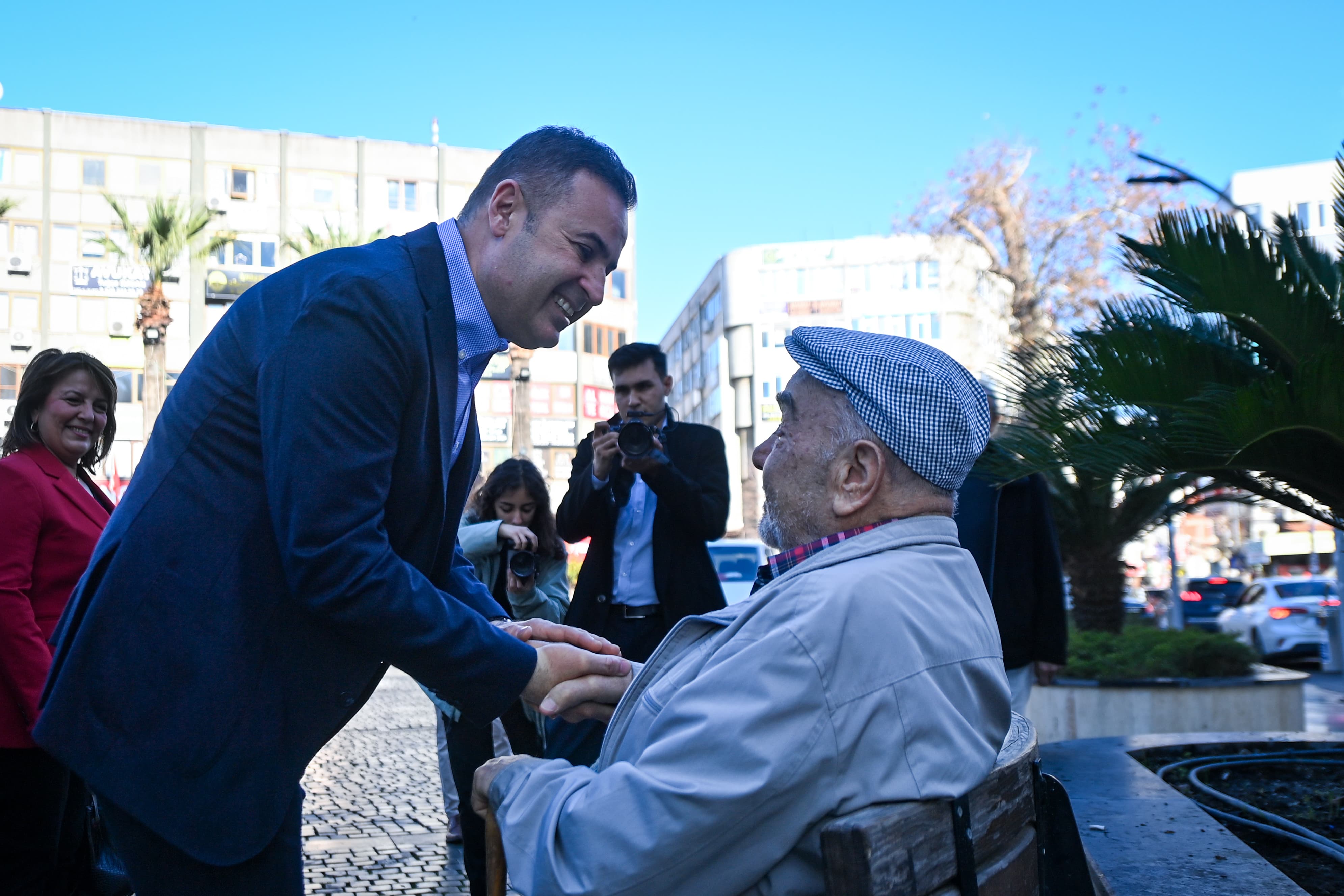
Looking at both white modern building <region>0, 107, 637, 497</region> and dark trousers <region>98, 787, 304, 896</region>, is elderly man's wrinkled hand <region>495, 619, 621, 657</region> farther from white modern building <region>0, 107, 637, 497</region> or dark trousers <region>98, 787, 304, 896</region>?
white modern building <region>0, 107, 637, 497</region>

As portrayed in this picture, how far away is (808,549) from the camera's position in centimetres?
208

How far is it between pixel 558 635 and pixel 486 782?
0.56 meters

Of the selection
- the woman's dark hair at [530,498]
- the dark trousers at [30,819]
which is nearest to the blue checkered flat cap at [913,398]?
the dark trousers at [30,819]

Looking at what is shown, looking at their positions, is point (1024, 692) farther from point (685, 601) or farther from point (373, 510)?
point (373, 510)

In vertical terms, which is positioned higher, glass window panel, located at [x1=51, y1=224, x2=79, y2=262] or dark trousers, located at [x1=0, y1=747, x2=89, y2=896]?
glass window panel, located at [x1=51, y1=224, x2=79, y2=262]

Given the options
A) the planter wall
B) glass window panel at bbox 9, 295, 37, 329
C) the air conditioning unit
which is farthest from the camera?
glass window panel at bbox 9, 295, 37, 329

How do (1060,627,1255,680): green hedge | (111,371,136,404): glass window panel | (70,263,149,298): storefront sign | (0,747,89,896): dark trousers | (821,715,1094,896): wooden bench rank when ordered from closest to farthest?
1. (821,715,1094,896): wooden bench
2. (0,747,89,896): dark trousers
3. (1060,627,1255,680): green hedge
4. (70,263,149,298): storefront sign
5. (111,371,136,404): glass window panel

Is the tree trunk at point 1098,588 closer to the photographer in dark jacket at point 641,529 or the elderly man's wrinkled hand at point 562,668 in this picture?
the photographer in dark jacket at point 641,529

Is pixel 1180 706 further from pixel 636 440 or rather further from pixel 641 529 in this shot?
pixel 636 440

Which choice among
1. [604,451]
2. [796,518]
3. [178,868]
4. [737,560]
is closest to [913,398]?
[796,518]

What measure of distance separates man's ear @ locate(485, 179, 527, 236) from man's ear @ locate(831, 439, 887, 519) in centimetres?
77

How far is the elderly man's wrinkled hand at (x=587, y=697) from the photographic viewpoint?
84.2 inches

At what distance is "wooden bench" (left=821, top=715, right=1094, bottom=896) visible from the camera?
1424 mm

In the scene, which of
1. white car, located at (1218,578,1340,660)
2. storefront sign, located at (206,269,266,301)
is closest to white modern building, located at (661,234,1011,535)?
storefront sign, located at (206,269,266,301)
